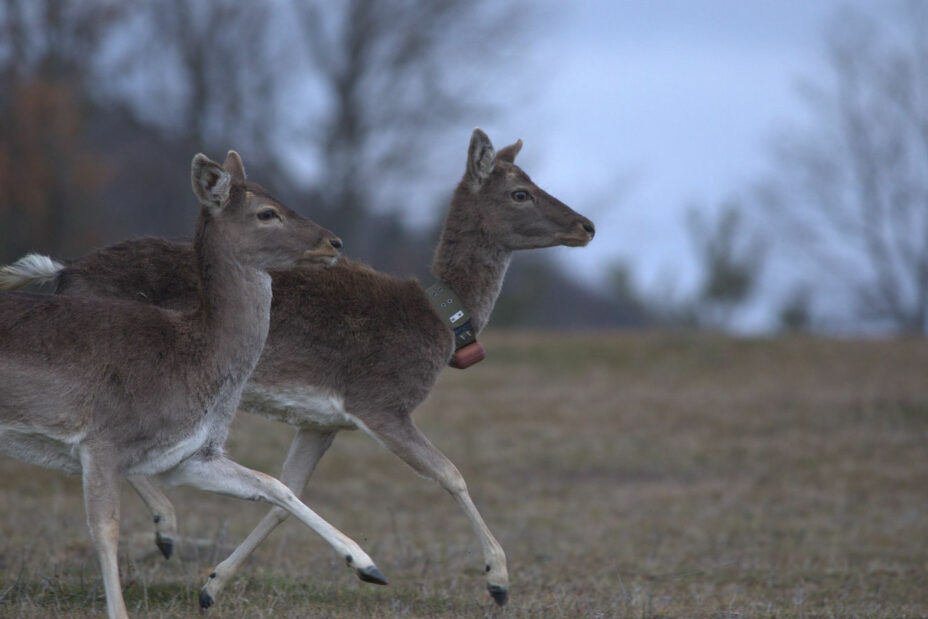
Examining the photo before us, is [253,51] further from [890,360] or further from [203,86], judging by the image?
[890,360]

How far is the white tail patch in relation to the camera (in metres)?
7.71

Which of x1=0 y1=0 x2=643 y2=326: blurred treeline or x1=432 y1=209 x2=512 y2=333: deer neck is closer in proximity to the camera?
x1=432 y1=209 x2=512 y2=333: deer neck

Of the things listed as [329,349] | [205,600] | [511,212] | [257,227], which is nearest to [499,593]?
[205,600]

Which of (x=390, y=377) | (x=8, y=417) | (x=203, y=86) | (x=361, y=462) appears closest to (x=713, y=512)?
(x=361, y=462)

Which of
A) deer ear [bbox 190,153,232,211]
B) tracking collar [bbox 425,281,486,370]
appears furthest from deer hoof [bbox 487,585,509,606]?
deer ear [bbox 190,153,232,211]

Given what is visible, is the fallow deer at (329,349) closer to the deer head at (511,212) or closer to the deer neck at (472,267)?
the deer neck at (472,267)

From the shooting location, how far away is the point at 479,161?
30.6 feet

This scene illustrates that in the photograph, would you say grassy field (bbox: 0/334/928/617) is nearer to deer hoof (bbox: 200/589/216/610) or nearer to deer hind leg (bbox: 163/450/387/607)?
deer hoof (bbox: 200/589/216/610)

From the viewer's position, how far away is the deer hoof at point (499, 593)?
25.8ft

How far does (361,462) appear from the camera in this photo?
16312mm

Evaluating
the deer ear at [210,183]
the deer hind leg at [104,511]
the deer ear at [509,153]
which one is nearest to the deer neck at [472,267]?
the deer ear at [509,153]

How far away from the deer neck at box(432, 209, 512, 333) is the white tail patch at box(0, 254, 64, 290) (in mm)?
2719

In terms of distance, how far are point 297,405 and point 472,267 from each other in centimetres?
173

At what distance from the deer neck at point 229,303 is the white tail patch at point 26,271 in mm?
1139
